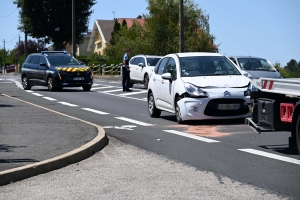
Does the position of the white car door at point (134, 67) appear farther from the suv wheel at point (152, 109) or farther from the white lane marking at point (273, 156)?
the white lane marking at point (273, 156)

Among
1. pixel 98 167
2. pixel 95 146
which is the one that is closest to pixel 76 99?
pixel 95 146

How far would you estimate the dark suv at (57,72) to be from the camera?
31328mm

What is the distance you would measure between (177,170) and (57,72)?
22.5m

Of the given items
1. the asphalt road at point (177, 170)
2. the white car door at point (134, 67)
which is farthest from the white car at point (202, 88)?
the white car door at point (134, 67)

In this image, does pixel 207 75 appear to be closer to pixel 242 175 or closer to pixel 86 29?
pixel 242 175

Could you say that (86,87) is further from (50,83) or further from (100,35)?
(100,35)

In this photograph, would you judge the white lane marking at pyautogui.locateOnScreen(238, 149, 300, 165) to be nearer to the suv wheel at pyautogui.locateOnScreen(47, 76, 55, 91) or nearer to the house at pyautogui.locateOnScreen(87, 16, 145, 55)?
the suv wheel at pyautogui.locateOnScreen(47, 76, 55, 91)

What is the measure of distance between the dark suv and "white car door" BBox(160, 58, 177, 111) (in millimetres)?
14658

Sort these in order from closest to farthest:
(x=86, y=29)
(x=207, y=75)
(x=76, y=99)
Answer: (x=207, y=75) → (x=76, y=99) → (x=86, y=29)

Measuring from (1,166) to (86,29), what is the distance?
72.7 metres

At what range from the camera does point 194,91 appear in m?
15.3

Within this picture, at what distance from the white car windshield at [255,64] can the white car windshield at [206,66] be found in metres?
10.1

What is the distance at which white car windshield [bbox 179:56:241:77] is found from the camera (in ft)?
53.2

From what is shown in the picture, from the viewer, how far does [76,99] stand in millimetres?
25703
